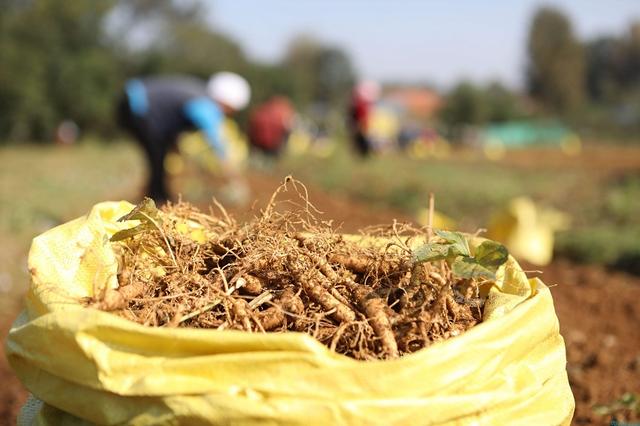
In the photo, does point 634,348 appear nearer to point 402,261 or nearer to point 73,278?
point 402,261

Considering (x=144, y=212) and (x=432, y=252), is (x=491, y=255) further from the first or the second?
(x=144, y=212)

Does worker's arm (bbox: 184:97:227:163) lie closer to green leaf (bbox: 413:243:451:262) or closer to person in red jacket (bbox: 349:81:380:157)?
green leaf (bbox: 413:243:451:262)

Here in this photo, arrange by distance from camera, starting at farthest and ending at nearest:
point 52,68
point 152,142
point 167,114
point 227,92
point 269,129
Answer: point 52,68, point 269,129, point 227,92, point 152,142, point 167,114

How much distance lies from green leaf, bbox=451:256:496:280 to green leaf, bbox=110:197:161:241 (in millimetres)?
884

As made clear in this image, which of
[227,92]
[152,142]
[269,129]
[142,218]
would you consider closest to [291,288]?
[142,218]

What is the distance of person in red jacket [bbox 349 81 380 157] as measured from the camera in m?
15.6

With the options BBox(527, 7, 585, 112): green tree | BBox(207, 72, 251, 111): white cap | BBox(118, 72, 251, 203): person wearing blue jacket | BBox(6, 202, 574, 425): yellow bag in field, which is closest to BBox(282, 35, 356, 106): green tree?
BBox(527, 7, 585, 112): green tree

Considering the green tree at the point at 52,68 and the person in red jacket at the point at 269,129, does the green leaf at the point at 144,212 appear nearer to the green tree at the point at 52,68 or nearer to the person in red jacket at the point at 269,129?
the person in red jacket at the point at 269,129

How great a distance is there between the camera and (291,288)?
202cm

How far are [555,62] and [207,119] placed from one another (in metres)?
60.6

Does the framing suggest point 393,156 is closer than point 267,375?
No

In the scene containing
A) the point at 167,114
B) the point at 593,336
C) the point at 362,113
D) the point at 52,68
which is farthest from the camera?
the point at 52,68

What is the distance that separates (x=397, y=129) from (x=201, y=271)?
32.7 m

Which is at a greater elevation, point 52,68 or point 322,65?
point 52,68
